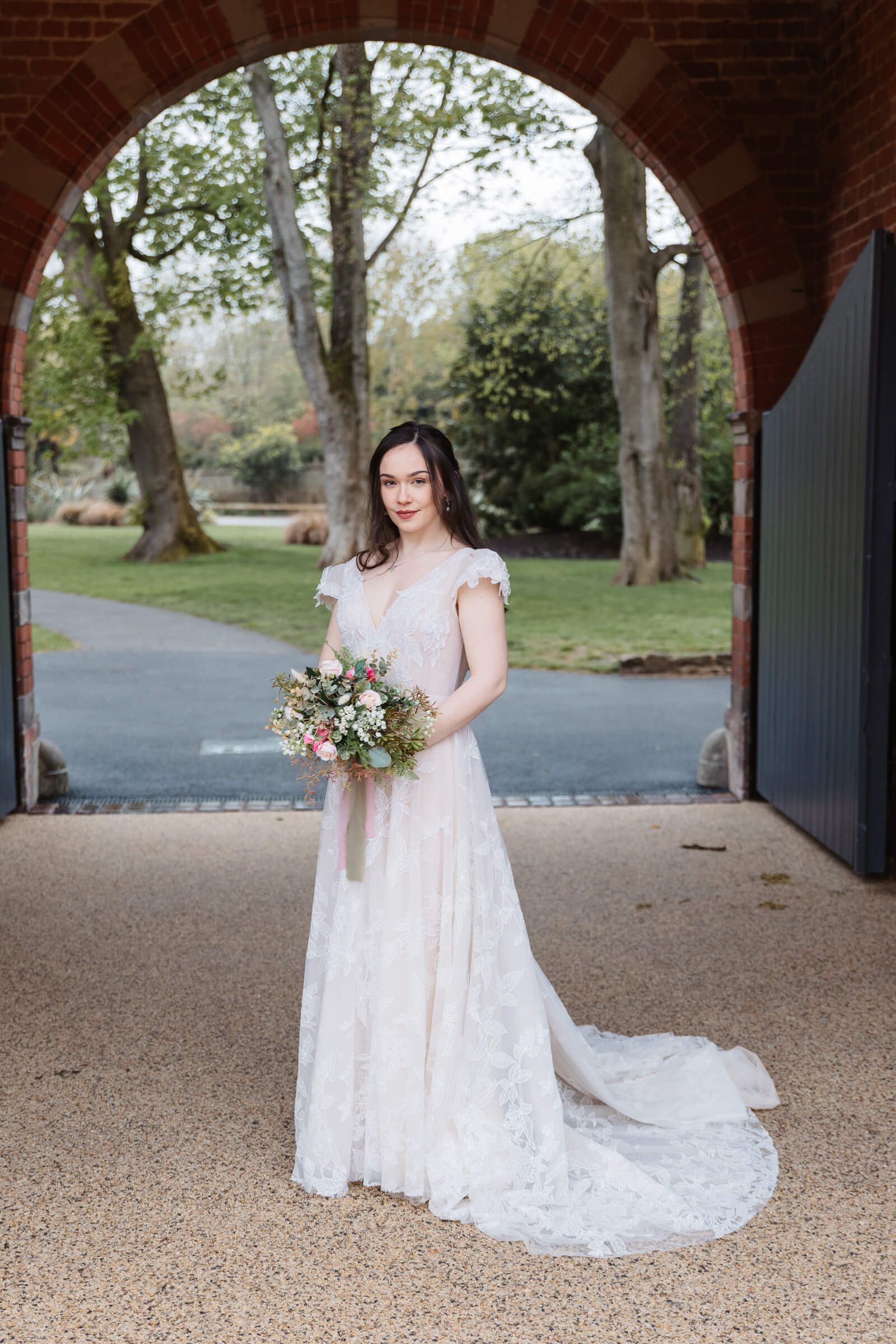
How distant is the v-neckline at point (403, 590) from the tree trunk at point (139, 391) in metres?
17.7

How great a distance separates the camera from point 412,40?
685 centimetres

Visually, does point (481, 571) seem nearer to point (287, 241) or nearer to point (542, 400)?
point (287, 241)

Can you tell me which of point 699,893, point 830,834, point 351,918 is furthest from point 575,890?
point 351,918

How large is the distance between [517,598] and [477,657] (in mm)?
14783

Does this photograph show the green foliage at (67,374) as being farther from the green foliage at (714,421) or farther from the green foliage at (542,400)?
the green foliage at (714,421)

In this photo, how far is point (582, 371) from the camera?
A: 922 inches

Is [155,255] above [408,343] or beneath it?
beneath

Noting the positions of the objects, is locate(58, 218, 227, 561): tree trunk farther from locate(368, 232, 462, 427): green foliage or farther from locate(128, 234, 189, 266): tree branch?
locate(368, 232, 462, 427): green foliage

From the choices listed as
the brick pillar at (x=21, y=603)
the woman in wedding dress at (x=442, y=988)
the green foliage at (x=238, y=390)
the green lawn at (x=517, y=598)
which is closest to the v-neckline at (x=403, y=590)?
the woman in wedding dress at (x=442, y=988)

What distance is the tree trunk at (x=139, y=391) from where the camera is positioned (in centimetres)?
2020

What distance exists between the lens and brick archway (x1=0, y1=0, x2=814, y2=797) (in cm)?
651

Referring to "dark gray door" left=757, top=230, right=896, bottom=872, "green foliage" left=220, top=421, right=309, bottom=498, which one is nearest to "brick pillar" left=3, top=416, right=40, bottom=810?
"dark gray door" left=757, top=230, right=896, bottom=872

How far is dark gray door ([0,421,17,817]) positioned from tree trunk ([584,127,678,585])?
11.9m

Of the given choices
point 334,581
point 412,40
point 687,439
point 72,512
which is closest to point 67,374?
point 687,439
